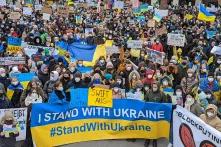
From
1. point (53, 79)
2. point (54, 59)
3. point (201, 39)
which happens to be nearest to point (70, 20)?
point (201, 39)

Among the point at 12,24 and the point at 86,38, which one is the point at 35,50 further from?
the point at 12,24

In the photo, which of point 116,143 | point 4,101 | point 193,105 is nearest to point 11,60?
point 4,101

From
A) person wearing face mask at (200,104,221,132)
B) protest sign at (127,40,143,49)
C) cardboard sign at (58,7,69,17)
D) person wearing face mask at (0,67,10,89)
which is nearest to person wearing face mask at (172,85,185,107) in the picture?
person wearing face mask at (200,104,221,132)

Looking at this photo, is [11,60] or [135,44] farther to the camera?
[135,44]

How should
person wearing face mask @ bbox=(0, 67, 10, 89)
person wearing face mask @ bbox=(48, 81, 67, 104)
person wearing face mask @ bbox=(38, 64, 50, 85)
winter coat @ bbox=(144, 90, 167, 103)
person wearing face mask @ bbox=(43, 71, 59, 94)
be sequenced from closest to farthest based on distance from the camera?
person wearing face mask @ bbox=(48, 81, 67, 104)
winter coat @ bbox=(144, 90, 167, 103)
person wearing face mask @ bbox=(43, 71, 59, 94)
person wearing face mask @ bbox=(0, 67, 10, 89)
person wearing face mask @ bbox=(38, 64, 50, 85)

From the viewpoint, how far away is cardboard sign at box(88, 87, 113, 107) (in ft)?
31.0

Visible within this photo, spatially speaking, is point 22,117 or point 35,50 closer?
point 22,117

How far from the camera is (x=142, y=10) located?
27203mm

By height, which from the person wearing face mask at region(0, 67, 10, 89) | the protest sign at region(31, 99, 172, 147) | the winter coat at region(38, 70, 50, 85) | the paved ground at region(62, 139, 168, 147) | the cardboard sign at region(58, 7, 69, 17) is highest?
the cardboard sign at region(58, 7, 69, 17)

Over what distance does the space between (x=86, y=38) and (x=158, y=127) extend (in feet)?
34.9

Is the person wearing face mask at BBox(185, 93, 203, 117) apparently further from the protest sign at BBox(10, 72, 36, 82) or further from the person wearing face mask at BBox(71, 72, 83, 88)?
the protest sign at BBox(10, 72, 36, 82)

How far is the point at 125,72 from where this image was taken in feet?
42.7

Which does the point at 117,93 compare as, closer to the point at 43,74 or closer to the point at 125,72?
the point at 43,74

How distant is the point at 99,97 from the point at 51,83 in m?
2.06
